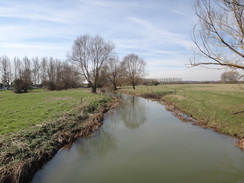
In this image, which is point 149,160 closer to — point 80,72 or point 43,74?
point 80,72

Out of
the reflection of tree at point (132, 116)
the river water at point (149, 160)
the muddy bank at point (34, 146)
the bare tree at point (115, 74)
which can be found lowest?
the river water at point (149, 160)

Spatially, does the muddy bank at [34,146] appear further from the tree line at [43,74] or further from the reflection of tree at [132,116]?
the tree line at [43,74]

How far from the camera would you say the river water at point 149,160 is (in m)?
4.98

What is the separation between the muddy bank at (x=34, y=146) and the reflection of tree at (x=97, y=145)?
0.48 metres

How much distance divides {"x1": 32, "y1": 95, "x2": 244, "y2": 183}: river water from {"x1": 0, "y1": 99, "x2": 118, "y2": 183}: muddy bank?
0.35 metres

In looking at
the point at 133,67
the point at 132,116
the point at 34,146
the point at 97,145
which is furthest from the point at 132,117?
the point at 133,67

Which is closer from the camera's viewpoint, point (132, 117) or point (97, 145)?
point (97, 145)

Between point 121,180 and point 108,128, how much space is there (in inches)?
212

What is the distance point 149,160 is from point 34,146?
14.8 ft

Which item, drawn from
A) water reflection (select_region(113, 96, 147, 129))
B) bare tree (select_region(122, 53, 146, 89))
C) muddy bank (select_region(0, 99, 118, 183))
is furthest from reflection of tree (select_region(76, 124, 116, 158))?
bare tree (select_region(122, 53, 146, 89))

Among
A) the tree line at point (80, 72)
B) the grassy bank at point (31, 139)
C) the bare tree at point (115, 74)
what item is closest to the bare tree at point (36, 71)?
the tree line at point (80, 72)

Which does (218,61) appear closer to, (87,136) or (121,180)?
(121,180)

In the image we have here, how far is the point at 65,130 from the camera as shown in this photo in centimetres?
842

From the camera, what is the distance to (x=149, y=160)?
19.6 feet
